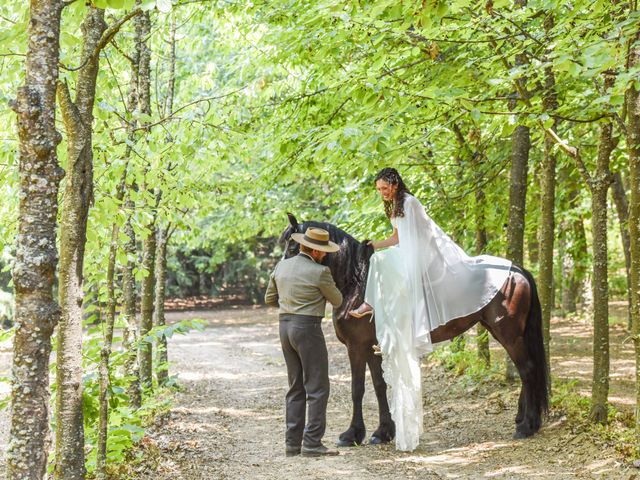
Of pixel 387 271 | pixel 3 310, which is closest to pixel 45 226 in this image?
pixel 387 271

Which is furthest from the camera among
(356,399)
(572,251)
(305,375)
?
(572,251)

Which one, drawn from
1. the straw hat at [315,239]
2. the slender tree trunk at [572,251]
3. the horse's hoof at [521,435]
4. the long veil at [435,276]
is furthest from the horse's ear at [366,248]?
the slender tree trunk at [572,251]

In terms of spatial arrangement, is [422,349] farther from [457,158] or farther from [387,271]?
[457,158]

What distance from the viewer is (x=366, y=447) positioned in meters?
7.02

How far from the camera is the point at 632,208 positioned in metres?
5.75

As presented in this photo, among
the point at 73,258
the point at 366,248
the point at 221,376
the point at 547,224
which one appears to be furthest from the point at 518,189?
the point at 221,376

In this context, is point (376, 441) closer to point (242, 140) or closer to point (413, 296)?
point (413, 296)

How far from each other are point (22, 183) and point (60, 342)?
1.52 m

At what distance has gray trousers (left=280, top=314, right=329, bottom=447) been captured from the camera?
6.58 m

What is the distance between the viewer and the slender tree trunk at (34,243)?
3.29 metres

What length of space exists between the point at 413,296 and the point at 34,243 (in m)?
4.35

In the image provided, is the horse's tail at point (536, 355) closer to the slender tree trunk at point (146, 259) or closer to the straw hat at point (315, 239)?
the straw hat at point (315, 239)

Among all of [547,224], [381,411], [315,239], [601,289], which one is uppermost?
[547,224]

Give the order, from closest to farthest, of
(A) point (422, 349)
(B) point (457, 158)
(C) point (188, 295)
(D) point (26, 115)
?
(D) point (26, 115) → (A) point (422, 349) → (B) point (457, 158) → (C) point (188, 295)
